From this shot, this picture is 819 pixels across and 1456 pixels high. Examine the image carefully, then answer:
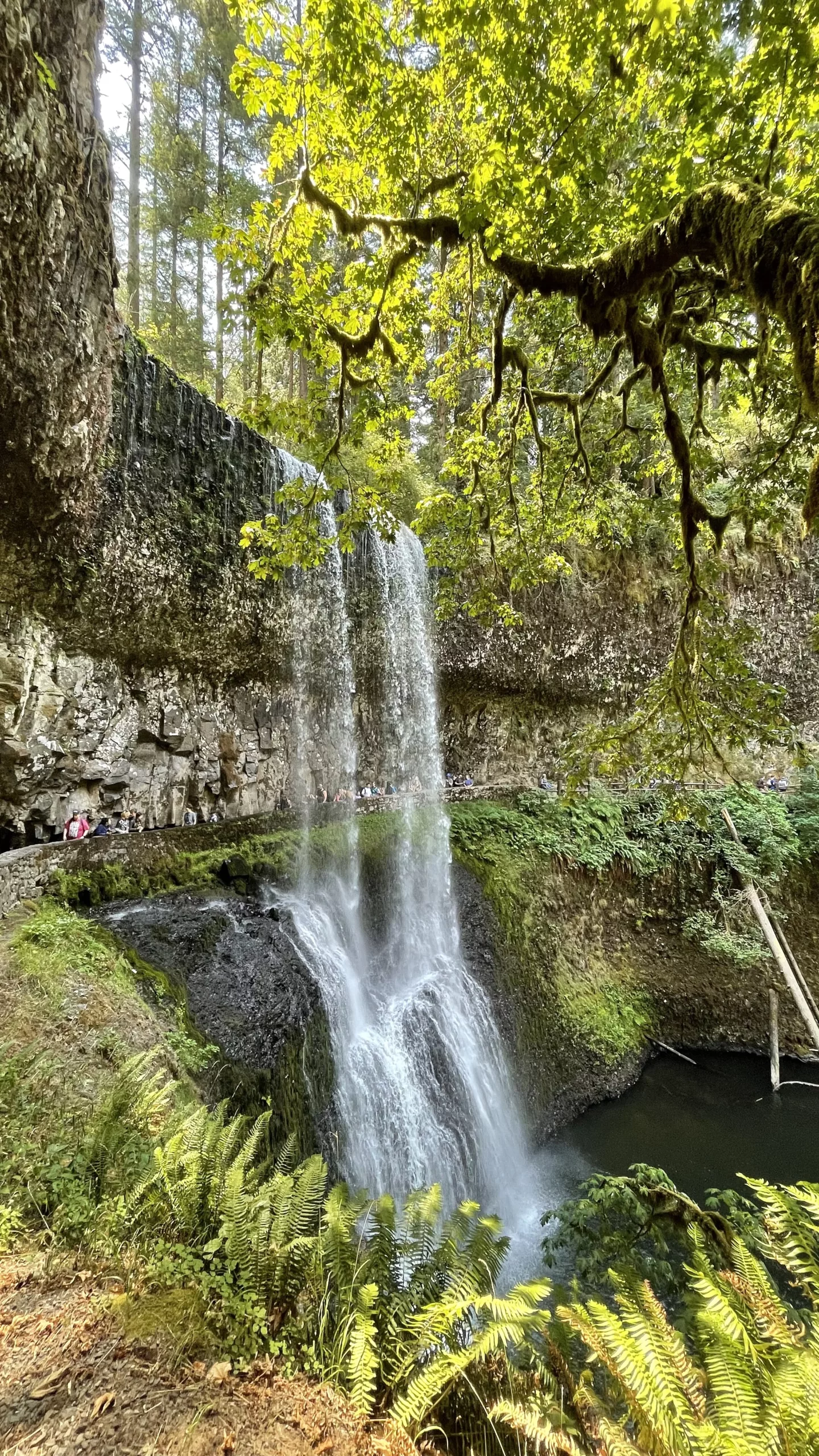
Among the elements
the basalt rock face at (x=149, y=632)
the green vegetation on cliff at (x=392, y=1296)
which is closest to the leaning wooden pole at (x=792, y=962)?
the green vegetation on cliff at (x=392, y=1296)

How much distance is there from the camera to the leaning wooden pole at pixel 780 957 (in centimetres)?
770

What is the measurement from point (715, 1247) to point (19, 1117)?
3.89 meters

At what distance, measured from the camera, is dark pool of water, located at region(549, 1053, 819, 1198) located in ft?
24.3

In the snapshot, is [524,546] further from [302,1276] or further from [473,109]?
[302,1276]

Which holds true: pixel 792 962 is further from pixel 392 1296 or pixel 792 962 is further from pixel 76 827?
pixel 76 827

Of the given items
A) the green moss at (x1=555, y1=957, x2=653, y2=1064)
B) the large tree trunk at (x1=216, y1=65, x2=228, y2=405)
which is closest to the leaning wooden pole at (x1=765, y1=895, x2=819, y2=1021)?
the green moss at (x1=555, y1=957, x2=653, y2=1064)

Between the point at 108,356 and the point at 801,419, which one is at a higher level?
the point at 108,356

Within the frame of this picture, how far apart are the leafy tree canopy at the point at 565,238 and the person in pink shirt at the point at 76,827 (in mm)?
6115

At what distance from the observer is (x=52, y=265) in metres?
5.35

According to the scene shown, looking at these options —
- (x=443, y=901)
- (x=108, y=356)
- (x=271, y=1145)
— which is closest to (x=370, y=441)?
(x=108, y=356)

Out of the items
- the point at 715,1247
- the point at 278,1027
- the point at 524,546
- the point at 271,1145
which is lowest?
the point at 271,1145

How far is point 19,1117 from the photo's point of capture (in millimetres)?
2928

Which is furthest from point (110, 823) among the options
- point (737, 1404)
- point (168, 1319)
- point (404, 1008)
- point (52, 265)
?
point (737, 1404)

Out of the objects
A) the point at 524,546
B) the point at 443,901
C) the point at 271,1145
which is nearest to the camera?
the point at 271,1145
